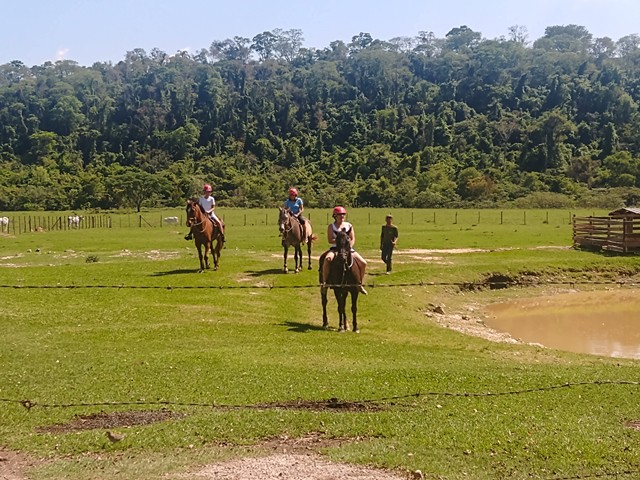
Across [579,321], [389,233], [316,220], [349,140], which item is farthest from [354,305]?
[349,140]

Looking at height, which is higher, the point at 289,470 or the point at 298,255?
the point at 298,255

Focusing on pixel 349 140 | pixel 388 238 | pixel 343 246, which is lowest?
pixel 388 238

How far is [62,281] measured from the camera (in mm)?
23469

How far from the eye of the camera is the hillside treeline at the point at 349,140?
10712 cm

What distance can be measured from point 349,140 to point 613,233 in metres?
122

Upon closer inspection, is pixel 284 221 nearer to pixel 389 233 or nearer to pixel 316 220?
pixel 389 233

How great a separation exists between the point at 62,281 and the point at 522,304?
1702 cm

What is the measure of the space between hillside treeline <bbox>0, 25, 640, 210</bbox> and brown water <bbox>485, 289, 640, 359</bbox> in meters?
71.4

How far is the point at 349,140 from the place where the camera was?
156 meters

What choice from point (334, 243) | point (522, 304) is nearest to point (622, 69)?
point (522, 304)

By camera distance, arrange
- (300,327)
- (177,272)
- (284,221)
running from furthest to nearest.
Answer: (177,272) < (284,221) < (300,327)

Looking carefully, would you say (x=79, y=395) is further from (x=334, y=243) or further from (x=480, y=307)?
(x=480, y=307)

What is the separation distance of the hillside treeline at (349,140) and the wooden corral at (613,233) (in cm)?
5860

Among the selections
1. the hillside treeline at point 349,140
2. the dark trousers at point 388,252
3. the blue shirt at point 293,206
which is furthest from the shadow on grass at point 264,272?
the hillside treeline at point 349,140
